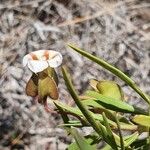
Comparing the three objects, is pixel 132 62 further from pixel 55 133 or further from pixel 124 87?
pixel 55 133

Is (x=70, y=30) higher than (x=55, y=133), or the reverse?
(x=70, y=30)

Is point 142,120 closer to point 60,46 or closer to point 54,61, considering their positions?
point 54,61

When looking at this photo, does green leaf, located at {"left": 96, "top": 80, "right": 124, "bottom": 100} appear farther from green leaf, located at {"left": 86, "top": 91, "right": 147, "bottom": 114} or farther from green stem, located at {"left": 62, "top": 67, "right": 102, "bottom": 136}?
green stem, located at {"left": 62, "top": 67, "right": 102, "bottom": 136}

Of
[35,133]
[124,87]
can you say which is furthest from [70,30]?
[35,133]

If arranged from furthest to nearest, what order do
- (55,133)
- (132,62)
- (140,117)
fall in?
(132,62) → (55,133) → (140,117)

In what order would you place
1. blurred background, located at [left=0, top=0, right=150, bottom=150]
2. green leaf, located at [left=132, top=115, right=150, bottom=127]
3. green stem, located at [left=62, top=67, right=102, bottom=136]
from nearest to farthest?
green stem, located at [left=62, top=67, right=102, bottom=136] < green leaf, located at [left=132, top=115, right=150, bottom=127] < blurred background, located at [left=0, top=0, right=150, bottom=150]

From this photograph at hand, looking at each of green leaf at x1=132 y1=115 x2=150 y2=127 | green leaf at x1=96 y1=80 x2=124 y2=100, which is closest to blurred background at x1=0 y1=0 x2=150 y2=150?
green leaf at x1=96 y1=80 x2=124 y2=100

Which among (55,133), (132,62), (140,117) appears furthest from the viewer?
(132,62)

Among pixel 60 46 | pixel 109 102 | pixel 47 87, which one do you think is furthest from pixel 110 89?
pixel 60 46
